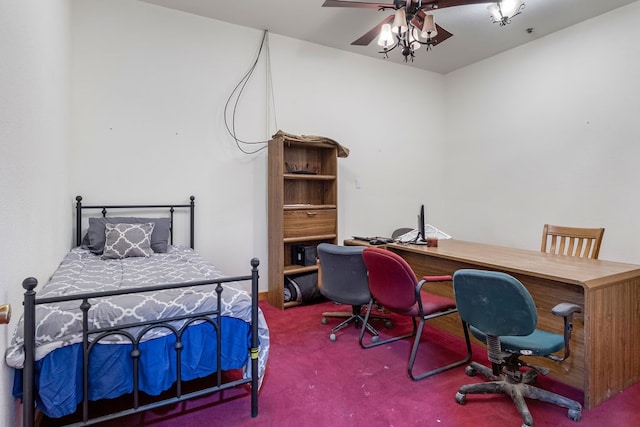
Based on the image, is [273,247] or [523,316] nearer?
[523,316]

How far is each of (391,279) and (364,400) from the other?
75cm

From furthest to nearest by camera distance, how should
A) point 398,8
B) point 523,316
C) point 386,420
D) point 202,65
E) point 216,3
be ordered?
1. point 202,65
2. point 216,3
3. point 398,8
4. point 386,420
5. point 523,316

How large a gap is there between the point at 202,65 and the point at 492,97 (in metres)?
3.57

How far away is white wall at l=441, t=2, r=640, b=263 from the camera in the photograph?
328cm

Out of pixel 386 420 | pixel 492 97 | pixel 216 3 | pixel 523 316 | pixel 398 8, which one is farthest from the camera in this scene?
pixel 492 97

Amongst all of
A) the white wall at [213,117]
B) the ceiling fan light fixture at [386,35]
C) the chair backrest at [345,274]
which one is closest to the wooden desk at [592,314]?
the chair backrest at [345,274]

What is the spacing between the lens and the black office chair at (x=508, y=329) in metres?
1.63

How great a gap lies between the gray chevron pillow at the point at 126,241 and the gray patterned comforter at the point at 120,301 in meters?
0.12

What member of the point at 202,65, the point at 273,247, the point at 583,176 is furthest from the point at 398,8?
the point at 583,176

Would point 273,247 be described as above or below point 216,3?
below

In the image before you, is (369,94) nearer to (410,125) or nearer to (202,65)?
(410,125)

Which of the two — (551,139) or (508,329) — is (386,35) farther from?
(551,139)

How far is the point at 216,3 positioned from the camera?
3.24 metres

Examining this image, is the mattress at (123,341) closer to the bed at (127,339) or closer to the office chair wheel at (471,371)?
the bed at (127,339)
